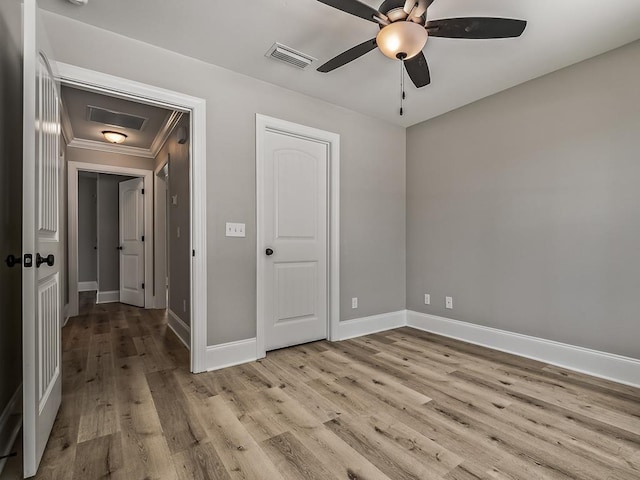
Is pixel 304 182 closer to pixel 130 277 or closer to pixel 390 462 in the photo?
pixel 390 462

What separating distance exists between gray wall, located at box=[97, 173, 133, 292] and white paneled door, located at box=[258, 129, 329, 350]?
4206 millimetres

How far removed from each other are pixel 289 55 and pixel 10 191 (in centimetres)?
198

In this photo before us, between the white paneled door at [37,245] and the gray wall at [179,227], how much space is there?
140 cm

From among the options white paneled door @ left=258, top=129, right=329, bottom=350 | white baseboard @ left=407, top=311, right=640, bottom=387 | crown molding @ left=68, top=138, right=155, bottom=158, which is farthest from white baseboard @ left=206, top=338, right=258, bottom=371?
crown molding @ left=68, top=138, right=155, bottom=158

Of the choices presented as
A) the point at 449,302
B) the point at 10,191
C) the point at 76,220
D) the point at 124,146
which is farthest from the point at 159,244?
the point at 449,302

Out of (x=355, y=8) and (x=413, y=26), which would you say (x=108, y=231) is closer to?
(x=355, y=8)

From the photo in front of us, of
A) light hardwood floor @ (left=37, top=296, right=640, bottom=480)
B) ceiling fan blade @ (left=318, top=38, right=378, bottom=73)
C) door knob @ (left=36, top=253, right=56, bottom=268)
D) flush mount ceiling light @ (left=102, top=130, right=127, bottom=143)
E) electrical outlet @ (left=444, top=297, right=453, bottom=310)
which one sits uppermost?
flush mount ceiling light @ (left=102, top=130, right=127, bottom=143)

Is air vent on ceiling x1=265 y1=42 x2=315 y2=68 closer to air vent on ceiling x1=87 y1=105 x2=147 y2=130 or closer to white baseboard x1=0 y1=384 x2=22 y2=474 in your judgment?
air vent on ceiling x1=87 y1=105 x2=147 y2=130

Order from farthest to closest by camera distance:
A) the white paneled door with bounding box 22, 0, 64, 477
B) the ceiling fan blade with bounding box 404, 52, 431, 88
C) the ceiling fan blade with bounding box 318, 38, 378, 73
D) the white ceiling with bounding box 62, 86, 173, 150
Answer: the white ceiling with bounding box 62, 86, 173, 150, the ceiling fan blade with bounding box 404, 52, 431, 88, the ceiling fan blade with bounding box 318, 38, 378, 73, the white paneled door with bounding box 22, 0, 64, 477

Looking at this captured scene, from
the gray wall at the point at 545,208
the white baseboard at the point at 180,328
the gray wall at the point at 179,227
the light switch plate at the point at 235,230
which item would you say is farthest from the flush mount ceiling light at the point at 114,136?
the gray wall at the point at 545,208

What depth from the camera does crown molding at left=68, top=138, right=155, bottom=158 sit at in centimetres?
450

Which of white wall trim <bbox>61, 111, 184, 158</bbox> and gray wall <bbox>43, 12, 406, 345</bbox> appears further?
white wall trim <bbox>61, 111, 184, 158</bbox>

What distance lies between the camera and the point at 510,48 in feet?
7.69

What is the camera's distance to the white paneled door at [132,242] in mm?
5070
